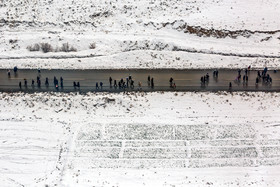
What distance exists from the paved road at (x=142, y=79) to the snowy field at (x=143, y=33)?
1.07m

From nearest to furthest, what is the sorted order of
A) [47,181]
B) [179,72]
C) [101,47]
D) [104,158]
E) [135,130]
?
[47,181] → [104,158] → [135,130] → [179,72] → [101,47]

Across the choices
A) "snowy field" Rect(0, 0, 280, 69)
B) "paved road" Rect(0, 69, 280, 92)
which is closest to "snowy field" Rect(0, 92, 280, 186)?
"paved road" Rect(0, 69, 280, 92)

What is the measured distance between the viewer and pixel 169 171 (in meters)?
24.4

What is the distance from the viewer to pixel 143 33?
125ft

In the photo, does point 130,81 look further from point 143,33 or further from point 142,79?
point 143,33

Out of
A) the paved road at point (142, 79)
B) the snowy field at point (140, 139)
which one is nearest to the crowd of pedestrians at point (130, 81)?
the paved road at point (142, 79)

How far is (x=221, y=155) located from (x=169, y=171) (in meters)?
4.04

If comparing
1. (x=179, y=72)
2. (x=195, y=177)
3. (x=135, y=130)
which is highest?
(x=179, y=72)

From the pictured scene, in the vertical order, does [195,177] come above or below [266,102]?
below

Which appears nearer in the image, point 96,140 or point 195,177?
point 195,177

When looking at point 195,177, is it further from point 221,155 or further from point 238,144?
point 238,144

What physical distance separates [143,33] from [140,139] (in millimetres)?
14974

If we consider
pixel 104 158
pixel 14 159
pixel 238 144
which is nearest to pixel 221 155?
pixel 238 144

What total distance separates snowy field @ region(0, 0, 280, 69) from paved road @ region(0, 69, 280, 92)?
1.07 metres
